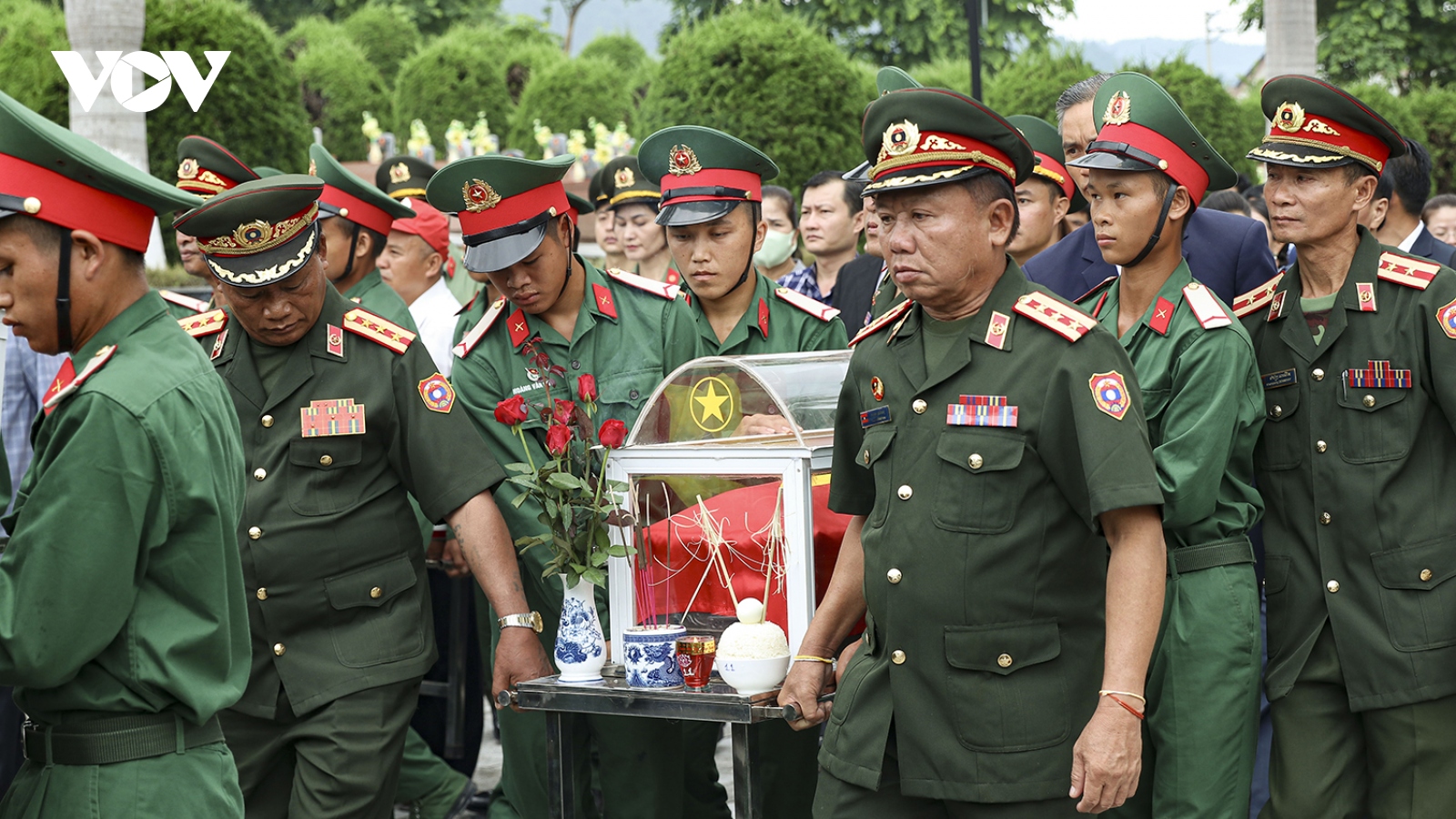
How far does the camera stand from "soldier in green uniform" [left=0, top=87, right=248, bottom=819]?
2.50 m

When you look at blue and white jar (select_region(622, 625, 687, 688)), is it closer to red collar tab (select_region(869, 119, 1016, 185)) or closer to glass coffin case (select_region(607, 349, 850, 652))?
glass coffin case (select_region(607, 349, 850, 652))

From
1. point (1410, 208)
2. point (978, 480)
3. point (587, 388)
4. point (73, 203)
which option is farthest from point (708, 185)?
point (1410, 208)

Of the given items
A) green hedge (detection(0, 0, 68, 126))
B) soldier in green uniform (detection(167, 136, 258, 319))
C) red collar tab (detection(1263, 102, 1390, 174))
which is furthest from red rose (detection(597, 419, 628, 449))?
green hedge (detection(0, 0, 68, 126))

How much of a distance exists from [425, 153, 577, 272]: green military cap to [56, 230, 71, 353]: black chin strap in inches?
74.8

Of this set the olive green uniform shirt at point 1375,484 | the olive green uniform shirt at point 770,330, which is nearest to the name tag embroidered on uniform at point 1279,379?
the olive green uniform shirt at point 1375,484

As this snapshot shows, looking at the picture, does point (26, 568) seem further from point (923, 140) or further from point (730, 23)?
point (730, 23)

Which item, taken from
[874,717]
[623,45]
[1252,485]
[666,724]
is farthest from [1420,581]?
[623,45]

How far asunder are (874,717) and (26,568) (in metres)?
1.65

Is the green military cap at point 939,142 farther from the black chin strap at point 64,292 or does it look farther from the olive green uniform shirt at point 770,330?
the olive green uniform shirt at point 770,330

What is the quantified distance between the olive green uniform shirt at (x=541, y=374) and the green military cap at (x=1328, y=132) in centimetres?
196

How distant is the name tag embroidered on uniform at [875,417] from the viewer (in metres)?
3.20

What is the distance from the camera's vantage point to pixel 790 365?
4355 mm

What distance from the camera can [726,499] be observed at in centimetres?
402

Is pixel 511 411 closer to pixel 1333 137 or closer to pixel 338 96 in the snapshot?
pixel 1333 137
